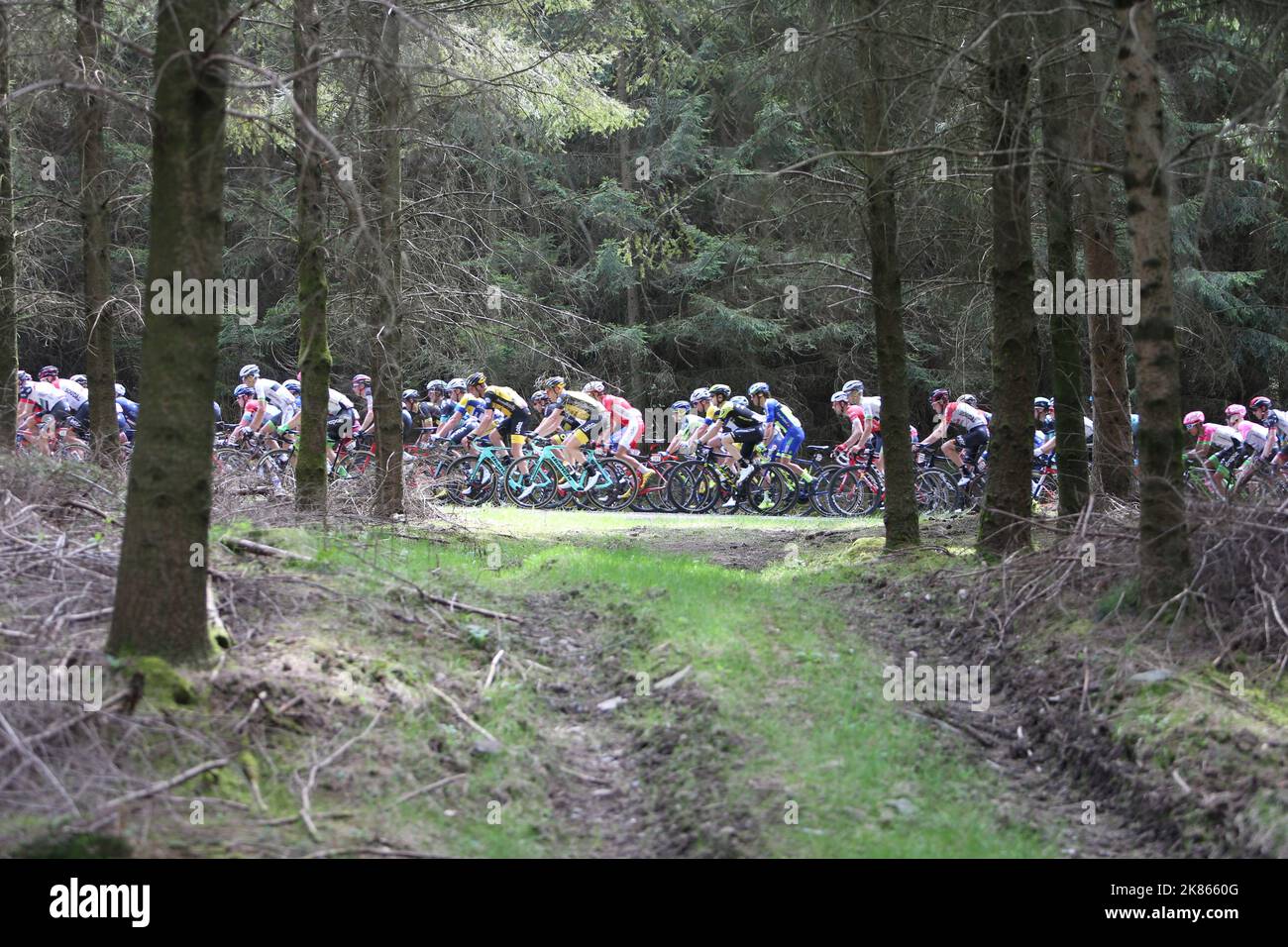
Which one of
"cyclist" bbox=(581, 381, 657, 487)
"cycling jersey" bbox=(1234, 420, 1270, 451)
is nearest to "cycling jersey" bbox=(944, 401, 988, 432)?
"cycling jersey" bbox=(1234, 420, 1270, 451)

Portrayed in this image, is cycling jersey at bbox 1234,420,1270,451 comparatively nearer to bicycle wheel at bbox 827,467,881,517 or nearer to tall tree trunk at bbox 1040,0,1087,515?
bicycle wheel at bbox 827,467,881,517

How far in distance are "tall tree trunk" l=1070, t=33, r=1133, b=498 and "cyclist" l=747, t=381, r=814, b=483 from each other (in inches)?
323

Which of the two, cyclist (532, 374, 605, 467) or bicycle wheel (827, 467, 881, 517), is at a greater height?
cyclist (532, 374, 605, 467)

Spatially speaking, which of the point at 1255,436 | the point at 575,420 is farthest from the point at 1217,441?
the point at 575,420

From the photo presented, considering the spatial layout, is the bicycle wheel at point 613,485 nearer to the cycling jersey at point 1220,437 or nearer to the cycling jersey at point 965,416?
the cycling jersey at point 965,416

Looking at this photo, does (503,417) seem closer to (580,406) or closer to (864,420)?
(580,406)

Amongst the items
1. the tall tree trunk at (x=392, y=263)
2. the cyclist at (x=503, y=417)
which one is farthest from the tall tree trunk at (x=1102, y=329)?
the cyclist at (x=503, y=417)

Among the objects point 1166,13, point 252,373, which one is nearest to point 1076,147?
point 1166,13

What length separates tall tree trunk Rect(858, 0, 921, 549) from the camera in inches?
465

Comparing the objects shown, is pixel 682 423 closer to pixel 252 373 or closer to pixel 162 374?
pixel 252 373

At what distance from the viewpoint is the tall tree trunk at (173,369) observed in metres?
5.74

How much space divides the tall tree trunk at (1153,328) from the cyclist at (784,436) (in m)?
12.4

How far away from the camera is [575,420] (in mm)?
20828

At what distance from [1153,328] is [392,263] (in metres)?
7.22
